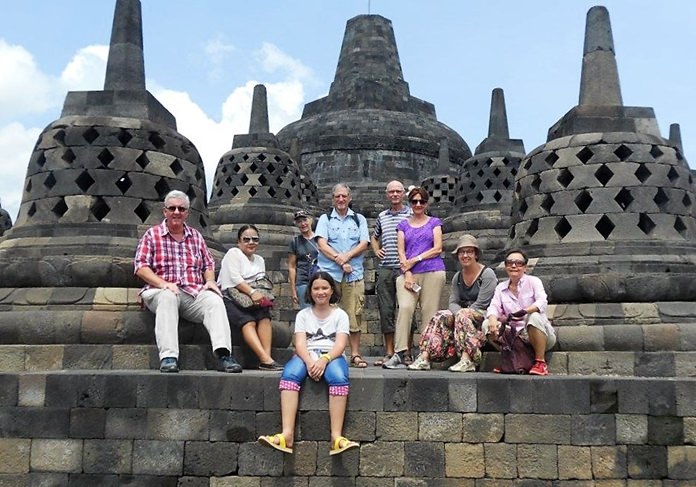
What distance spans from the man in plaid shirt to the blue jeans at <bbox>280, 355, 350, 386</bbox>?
616 mm

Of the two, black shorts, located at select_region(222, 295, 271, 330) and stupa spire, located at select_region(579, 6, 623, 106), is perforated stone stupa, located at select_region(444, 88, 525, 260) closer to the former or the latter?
stupa spire, located at select_region(579, 6, 623, 106)

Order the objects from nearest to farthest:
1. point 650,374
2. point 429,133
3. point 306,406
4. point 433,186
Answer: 1. point 306,406
2. point 650,374
3. point 433,186
4. point 429,133

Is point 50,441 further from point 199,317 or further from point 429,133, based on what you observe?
point 429,133

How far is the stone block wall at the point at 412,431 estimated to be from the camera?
5.49 meters

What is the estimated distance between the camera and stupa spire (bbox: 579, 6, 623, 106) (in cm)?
808

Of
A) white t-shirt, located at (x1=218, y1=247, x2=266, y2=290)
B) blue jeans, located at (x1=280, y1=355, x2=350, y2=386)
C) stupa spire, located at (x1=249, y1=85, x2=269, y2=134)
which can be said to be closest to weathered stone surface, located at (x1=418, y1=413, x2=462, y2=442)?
blue jeans, located at (x1=280, y1=355, x2=350, y2=386)

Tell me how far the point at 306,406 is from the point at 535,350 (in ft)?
6.36

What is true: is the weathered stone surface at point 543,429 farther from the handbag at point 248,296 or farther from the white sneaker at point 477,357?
the handbag at point 248,296

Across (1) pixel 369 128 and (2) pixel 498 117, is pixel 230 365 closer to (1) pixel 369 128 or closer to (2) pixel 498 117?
(2) pixel 498 117

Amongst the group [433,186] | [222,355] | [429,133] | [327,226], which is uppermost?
[429,133]

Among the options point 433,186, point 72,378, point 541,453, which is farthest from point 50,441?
point 433,186

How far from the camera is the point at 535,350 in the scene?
19.9 ft

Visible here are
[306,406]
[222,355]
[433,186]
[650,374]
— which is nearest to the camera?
[306,406]

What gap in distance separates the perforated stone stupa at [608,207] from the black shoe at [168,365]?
11.8ft
